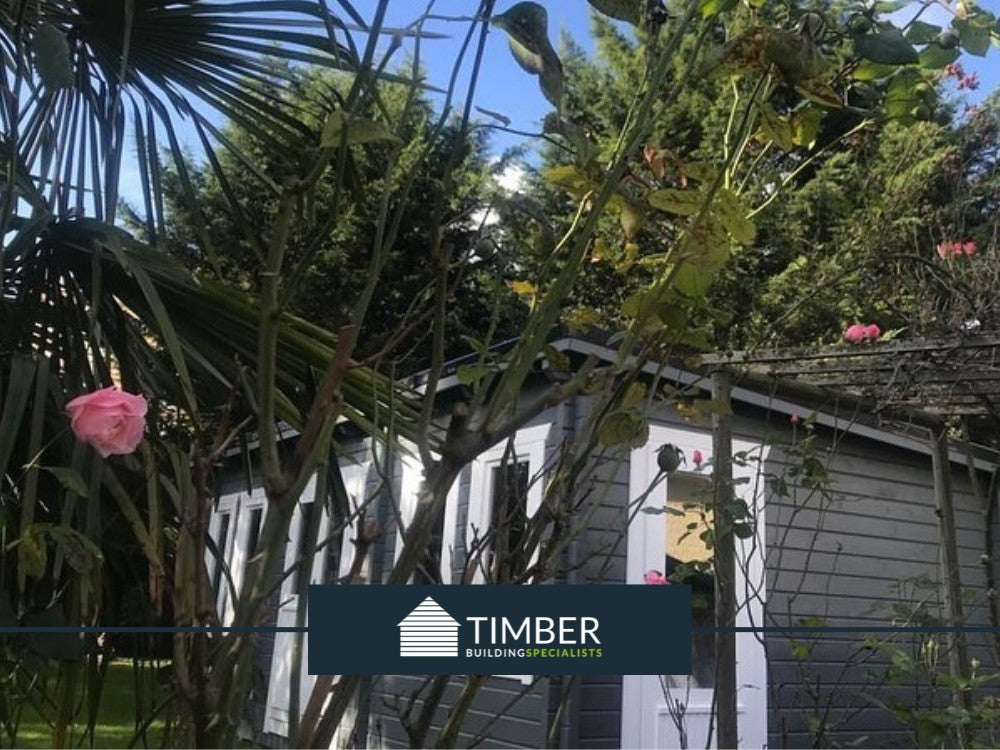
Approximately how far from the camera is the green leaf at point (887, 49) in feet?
3.41

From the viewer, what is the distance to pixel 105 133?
1.89 m

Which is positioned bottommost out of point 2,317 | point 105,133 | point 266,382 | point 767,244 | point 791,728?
point 791,728

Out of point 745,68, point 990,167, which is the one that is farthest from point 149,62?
point 990,167

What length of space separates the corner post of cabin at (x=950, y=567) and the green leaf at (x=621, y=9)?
8.52ft

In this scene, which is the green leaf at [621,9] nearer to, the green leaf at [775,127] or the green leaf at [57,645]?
the green leaf at [775,127]

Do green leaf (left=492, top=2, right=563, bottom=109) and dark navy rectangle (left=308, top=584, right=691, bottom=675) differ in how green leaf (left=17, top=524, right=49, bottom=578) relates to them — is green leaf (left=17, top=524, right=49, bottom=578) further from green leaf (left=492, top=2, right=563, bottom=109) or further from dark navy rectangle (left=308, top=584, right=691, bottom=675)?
green leaf (left=492, top=2, right=563, bottom=109)

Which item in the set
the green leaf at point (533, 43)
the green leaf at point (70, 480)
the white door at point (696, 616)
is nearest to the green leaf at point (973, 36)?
the green leaf at point (533, 43)

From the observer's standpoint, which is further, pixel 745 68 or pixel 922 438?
pixel 922 438

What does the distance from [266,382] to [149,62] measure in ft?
5.05

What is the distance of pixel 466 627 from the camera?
93 centimetres

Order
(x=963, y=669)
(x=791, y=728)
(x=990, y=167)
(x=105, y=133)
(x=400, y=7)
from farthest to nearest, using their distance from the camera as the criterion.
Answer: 1. (x=990, y=167)
2. (x=791, y=728)
3. (x=963, y=669)
4. (x=105, y=133)
5. (x=400, y=7)

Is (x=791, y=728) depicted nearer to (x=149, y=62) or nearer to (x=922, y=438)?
(x=922, y=438)

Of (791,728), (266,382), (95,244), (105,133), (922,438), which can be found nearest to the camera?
(266,382)

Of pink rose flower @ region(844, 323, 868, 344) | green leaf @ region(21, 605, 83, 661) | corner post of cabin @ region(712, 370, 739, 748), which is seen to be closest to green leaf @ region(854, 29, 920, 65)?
green leaf @ region(21, 605, 83, 661)
